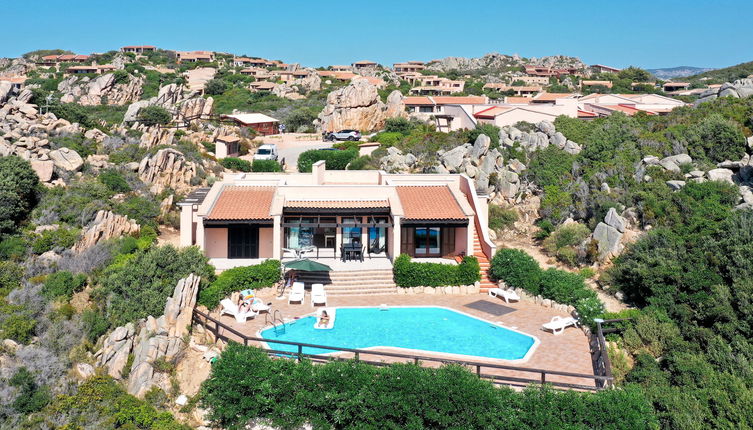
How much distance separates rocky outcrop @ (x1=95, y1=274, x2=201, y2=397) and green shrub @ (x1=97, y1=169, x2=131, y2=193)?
49.3 ft

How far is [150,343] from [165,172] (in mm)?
20947

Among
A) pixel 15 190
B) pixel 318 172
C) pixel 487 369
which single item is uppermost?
pixel 318 172

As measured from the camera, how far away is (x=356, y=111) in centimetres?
6234

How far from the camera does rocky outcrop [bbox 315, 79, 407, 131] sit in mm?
62031

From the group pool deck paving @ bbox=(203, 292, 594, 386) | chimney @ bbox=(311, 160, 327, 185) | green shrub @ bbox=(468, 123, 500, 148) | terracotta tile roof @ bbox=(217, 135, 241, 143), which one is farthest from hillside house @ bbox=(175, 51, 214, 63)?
pool deck paving @ bbox=(203, 292, 594, 386)

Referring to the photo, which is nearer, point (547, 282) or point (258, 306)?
point (258, 306)

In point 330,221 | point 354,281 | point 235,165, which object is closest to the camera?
point 354,281

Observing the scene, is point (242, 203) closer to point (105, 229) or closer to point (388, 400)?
point (105, 229)

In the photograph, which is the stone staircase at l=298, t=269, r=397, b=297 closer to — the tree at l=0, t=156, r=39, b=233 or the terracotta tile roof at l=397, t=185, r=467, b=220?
the terracotta tile roof at l=397, t=185, r=467, b=220

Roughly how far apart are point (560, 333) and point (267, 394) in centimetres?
1015

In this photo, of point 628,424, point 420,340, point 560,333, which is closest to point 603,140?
point 560,333

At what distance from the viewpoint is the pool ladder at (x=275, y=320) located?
1831 centimetres

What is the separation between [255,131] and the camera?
58.7m

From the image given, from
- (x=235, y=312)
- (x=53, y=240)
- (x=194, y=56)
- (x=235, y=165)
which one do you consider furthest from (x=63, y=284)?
(x=194, y=56)
